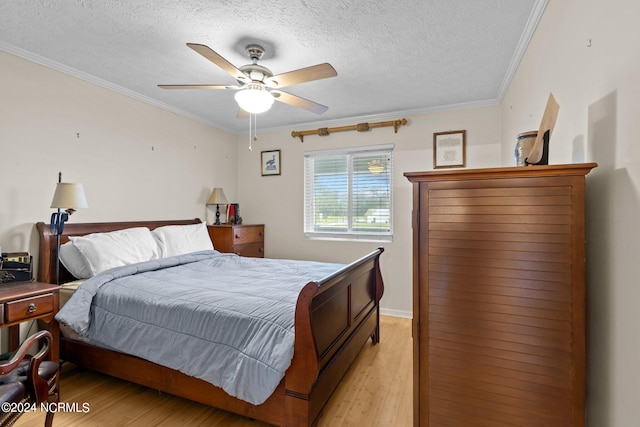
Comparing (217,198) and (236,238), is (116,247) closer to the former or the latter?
(236,238)

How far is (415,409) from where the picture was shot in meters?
1.40

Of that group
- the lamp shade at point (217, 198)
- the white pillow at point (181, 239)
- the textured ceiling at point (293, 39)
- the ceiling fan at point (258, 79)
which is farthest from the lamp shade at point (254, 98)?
the lamp shade at point (217, 198)

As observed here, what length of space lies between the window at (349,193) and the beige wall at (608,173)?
96.6 inches

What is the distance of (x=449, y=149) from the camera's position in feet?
12.0

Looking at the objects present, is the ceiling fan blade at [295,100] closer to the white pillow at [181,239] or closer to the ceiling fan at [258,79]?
the ceiling fan at [258,79]

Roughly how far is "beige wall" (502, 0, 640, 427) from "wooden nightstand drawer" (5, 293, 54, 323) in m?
2.96

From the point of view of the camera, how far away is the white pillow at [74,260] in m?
2.59

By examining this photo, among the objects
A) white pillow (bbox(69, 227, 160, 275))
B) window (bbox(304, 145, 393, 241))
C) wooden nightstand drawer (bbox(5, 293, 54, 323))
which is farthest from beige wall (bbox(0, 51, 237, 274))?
window (bbox(304, 145, 393, 241))

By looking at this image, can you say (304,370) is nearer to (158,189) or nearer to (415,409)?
(415,409)

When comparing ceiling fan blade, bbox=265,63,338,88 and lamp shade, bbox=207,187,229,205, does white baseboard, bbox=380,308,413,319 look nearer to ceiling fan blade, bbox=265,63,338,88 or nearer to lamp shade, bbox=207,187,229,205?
lamp shade, bbox=207,187,229,205

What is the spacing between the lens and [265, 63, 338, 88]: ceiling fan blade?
6.54 ft

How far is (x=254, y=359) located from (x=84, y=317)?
4.42ft

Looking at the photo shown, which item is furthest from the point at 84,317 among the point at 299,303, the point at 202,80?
the point at 202,80

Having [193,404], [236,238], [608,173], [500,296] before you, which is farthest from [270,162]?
[608,173]
